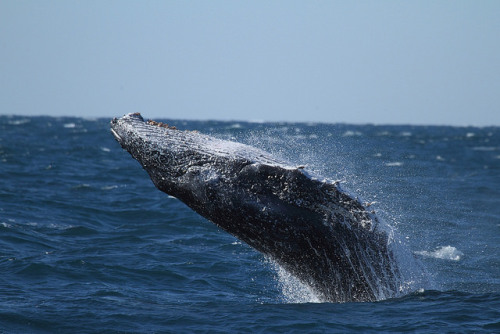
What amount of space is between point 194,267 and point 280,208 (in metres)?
4.31

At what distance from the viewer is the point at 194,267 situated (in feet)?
36.8

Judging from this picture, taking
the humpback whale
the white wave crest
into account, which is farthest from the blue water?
the humpback whale

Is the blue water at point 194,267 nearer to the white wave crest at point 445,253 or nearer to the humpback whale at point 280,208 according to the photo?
the white wave crest at point 445,253

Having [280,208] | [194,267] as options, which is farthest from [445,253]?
[280,208]

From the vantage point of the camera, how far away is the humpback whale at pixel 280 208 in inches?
284

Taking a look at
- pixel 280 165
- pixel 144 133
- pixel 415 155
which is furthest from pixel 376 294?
pixel 415 155

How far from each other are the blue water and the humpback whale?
1.11ft

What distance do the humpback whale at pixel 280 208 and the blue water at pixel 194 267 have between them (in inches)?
13.4

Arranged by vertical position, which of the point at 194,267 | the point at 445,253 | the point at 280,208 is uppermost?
the point at 280,208

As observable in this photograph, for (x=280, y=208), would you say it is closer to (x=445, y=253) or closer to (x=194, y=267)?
(x=194, y=267)

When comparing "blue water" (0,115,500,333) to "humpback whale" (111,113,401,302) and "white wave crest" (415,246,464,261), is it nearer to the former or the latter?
"white wave crest" (415,246,464,261)

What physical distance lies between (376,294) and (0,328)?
430 centimetres

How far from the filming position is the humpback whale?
7215 millimetres

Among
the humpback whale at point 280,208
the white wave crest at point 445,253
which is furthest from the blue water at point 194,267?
the humpback whale at point 280,208
